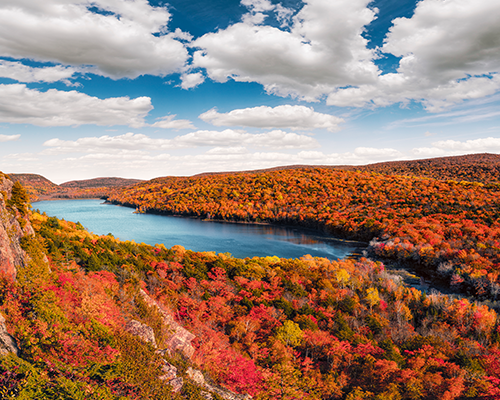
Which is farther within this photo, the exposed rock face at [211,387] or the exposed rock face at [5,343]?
the exposed rock face at [211,387]

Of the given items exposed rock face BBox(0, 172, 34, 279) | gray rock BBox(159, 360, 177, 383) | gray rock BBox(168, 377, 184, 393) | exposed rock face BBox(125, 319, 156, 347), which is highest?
exposed rock face BBox(0, 172, 34, 279)

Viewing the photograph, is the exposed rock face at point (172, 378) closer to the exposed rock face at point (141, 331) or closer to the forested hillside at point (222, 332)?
the forested hillside at point (222, 332)

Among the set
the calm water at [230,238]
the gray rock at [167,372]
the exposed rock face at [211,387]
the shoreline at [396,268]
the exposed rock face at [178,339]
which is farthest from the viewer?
the calm water at [230,238]

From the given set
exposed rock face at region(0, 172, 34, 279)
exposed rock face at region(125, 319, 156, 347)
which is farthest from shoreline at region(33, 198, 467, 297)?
exposed rock face at region(0, 172, 34, 279)

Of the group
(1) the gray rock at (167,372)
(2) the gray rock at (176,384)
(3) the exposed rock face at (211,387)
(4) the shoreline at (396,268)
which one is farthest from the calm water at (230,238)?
(2) the gray rock at (176,384)

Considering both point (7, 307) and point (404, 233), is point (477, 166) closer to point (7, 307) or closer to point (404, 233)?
point (404, 233)

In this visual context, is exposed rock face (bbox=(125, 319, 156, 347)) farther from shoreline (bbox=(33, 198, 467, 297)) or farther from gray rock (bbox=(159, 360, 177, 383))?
shoreline (bbox=(33, 198, 467, 297))

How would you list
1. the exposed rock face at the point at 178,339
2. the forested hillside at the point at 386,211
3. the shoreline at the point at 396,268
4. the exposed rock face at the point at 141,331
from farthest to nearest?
the forested hillside at the point at 386,211 → the shoreline at the point at 396,268 → the exposed rock face at the point at 178,339 → the exposed rock face at the point at 141,331

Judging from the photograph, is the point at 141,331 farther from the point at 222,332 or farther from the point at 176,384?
the point at 222,332
